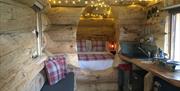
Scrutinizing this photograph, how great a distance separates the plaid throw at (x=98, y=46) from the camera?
19.4 feet

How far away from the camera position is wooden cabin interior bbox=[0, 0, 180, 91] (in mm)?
2619

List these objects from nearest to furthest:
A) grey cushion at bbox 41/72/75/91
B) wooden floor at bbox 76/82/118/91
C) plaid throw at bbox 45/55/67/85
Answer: grey cushion at bbox 41/72/75/91, plaid throw at bbox 45/55/67/85, wooden floor at bbox 76/82/118/91

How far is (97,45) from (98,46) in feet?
Answer: 0.12

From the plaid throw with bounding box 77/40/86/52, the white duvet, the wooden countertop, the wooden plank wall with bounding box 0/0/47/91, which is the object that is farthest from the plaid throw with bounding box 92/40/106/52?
the wooden plank wall with bounding box 0/0/47/91

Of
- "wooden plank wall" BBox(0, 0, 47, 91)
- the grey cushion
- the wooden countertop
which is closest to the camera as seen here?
"wooden plank wall" BBox(0, 0, 47, 91)

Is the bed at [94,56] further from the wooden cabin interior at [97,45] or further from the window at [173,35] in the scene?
the window at [173,35]

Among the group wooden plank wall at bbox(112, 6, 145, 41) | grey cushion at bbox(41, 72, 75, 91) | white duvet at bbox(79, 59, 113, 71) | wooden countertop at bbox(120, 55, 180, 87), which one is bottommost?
grey cushion at bbox(41, 72, 75, 91)

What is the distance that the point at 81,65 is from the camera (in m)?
4.94

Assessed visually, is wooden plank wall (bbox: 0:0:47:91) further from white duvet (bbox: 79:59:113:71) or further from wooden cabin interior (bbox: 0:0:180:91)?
white duvet (bbox: 79:59:113:71)

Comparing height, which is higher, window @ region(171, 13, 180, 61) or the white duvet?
window @ region(171, 13, 180, 61)

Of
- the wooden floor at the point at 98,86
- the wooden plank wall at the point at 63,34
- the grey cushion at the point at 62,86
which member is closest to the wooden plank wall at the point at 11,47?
the grey cushion at the point at 62,86

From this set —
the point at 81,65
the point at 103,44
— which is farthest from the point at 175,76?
the point at 103,44

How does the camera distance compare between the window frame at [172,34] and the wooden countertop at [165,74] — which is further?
the window frame at [172,34]

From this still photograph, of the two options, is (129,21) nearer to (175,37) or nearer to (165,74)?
(175,37)
